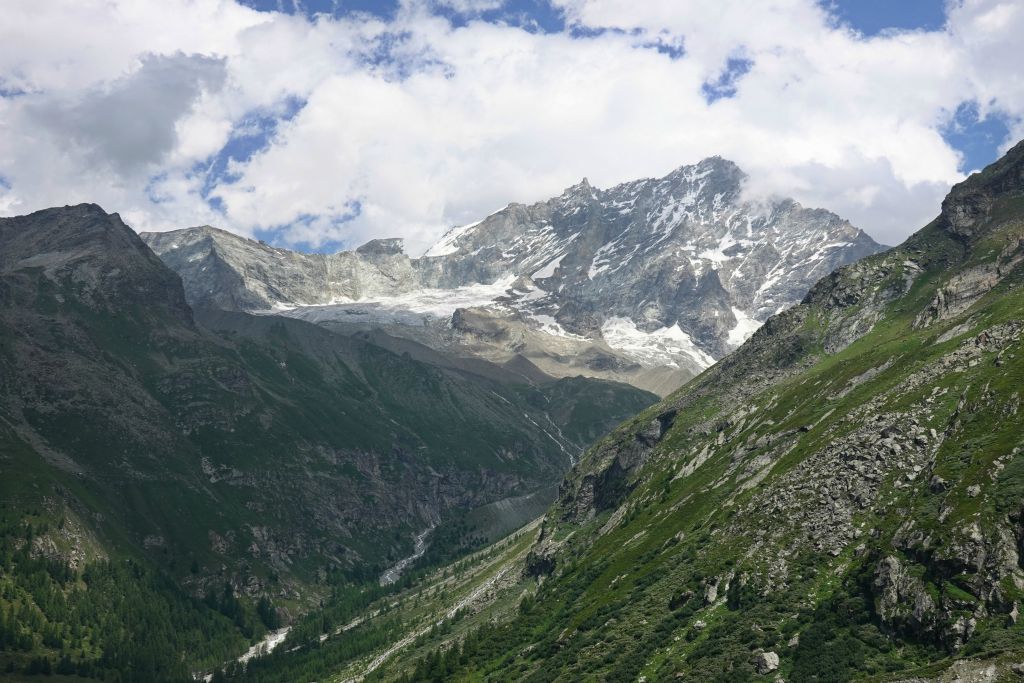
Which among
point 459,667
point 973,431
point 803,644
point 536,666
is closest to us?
point 803,644

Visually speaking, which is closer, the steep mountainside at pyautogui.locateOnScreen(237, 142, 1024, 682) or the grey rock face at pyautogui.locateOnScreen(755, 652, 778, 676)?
the steep mountainside at pyautogui.locateOnScreen(237, 142, 1024, 682)

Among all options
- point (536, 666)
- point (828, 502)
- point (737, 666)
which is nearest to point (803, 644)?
point (737, 666)

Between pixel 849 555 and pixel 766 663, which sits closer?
pixel 766 663

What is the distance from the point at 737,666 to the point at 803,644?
27.2ft

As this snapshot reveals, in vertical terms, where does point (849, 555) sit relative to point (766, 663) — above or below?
above

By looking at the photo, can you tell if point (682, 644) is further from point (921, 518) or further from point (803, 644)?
point (921, 518)

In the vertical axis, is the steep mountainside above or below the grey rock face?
above

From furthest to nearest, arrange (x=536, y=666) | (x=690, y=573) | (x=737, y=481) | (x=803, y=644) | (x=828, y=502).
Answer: (x=737, y=481), (x=536, y=666), (x=690, y=573), (x=828, y=502), (x=803, y=644)

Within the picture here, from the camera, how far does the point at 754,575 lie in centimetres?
13588

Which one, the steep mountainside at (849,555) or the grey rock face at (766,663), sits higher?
the steep mountainside at (849,555)

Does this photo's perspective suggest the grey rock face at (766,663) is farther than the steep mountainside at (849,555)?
Yes

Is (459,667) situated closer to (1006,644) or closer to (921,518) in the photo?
(921,518)

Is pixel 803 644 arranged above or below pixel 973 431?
below

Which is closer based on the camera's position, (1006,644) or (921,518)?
(1006,644)
